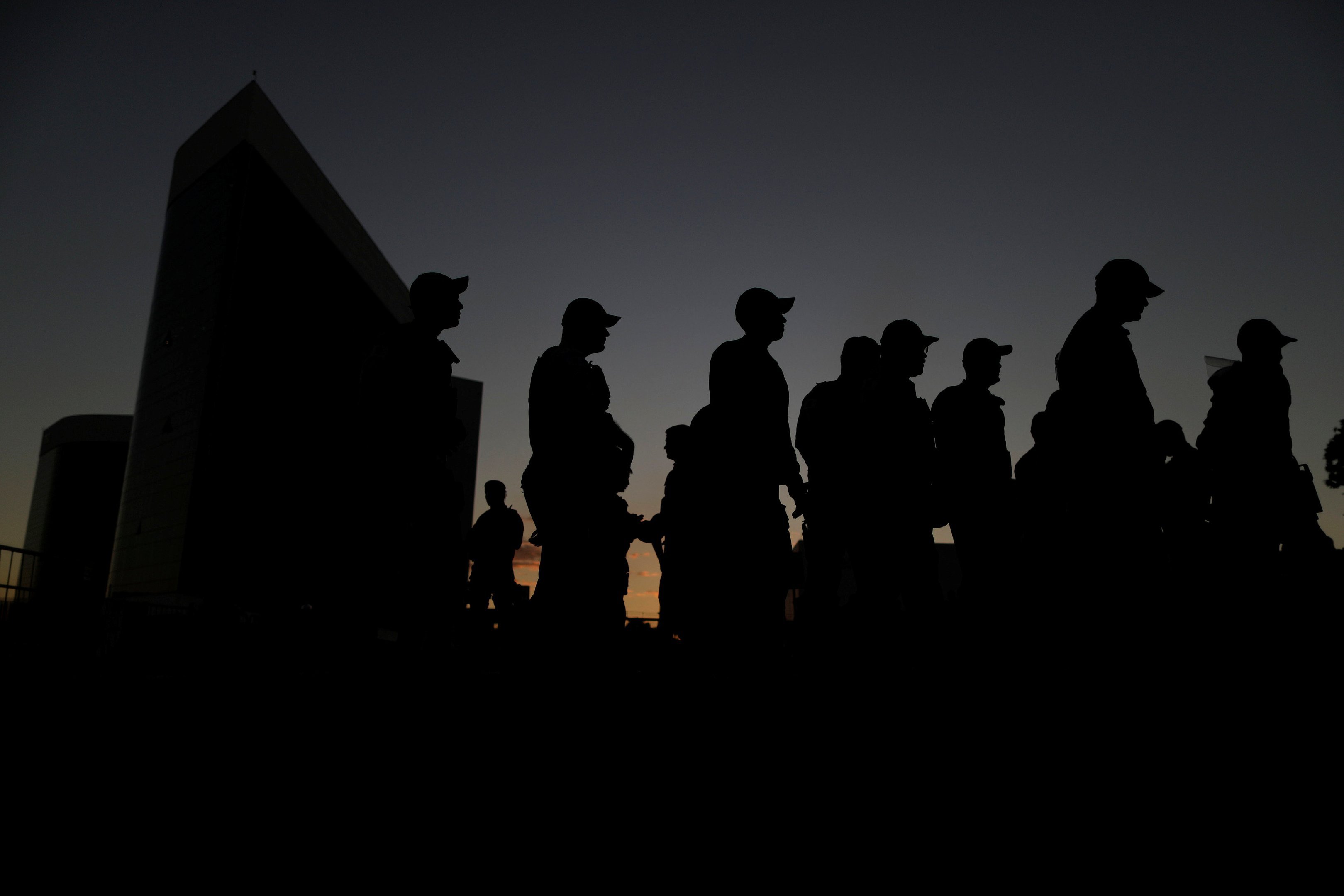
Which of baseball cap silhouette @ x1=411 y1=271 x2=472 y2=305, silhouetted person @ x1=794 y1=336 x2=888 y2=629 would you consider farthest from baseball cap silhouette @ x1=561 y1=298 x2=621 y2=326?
silhouetted person @ x1=794 y1=336 x2=888 y2=629

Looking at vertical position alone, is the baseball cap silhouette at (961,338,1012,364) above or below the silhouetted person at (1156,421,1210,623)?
above

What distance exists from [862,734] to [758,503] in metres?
1.70

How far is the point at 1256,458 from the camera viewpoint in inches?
241

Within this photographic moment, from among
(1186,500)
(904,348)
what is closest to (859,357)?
(904,348)

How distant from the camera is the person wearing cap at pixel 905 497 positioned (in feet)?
17.5

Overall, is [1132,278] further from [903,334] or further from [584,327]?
[584,327]

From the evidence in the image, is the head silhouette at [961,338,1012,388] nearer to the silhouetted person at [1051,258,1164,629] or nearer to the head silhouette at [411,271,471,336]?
the silhouetted person at [1051,258,1164,629]

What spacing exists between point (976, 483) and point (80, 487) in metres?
84.3

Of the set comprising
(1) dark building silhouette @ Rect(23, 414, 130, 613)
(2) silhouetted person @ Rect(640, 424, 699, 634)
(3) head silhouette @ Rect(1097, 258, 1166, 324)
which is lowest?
(2) silhouetted person @ Rect(640, 424, 699, 634)

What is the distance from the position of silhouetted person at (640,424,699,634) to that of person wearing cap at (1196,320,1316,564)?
4.43 metres

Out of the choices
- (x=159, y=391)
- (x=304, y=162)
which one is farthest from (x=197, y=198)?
(x=159, y=391)

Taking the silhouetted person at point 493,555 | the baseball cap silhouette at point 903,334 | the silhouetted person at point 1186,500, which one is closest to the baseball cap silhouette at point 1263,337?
the silhouetted person at point 1186,500

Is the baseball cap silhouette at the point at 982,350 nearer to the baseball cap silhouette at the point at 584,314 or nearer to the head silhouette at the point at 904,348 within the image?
the head silhouette at the point at 904,348

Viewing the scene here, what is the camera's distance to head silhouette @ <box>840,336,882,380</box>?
634 centimetres
